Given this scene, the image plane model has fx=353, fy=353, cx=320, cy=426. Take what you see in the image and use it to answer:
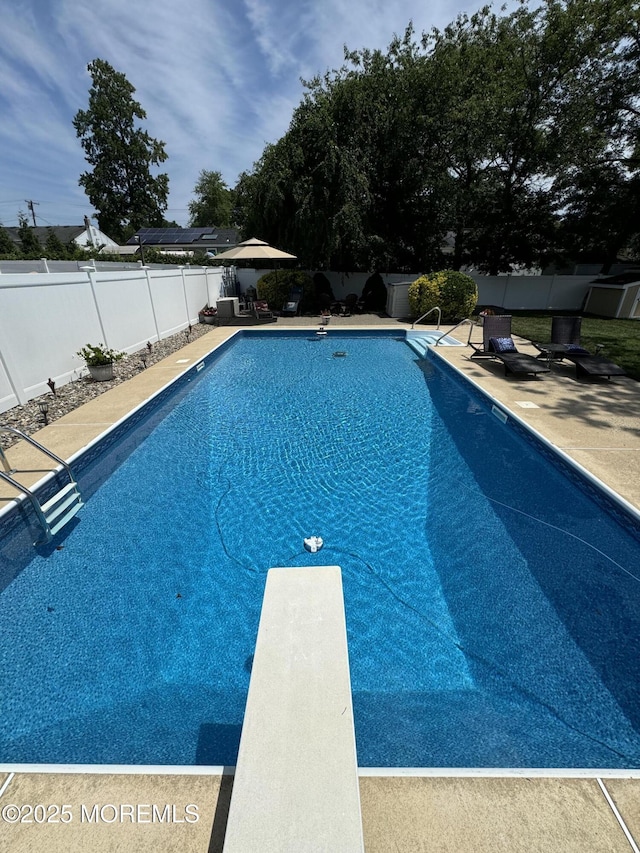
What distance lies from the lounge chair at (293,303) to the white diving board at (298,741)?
14.4 meters

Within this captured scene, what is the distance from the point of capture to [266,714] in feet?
5.35

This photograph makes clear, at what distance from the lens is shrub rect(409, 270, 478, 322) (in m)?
12.8

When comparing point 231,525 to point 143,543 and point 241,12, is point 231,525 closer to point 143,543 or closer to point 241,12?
point 143,543

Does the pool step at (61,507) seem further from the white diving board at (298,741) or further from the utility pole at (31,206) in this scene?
the utility pole at (31,206)

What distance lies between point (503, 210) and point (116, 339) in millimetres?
18074

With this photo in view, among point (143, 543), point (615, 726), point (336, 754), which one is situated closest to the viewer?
point (336, 754)

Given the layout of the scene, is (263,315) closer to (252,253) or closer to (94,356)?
(252,253)

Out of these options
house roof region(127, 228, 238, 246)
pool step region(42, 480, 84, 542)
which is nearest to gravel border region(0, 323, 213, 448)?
pool step region(42, 480, 84, 542)

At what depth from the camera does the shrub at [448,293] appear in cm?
1284

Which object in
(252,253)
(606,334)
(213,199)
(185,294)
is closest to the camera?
(606,334)

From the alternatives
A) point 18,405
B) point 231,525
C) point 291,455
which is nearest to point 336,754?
point 231,525

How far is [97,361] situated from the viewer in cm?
716

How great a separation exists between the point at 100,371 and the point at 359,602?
6894 millimetres

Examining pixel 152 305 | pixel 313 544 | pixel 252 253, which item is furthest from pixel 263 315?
pixel 313 544
